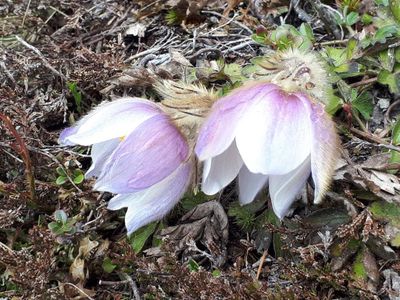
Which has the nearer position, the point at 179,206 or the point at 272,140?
the point at 272,140

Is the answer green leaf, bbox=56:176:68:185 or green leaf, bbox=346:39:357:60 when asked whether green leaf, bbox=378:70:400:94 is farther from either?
green leaf, bbox=56:176:68:185

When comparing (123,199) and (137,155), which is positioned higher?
(137,155)

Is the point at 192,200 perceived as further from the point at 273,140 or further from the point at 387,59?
the point at 387,59

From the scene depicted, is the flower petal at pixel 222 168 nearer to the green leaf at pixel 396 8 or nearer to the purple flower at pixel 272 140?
the purple flower at pixel 272 140

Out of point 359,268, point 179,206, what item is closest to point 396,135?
point 359,268

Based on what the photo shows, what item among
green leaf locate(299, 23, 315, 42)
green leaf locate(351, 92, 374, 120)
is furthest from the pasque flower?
green leaf locate(299, 23, 315, 42)

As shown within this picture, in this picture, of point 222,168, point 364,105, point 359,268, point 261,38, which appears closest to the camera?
point 222,168
